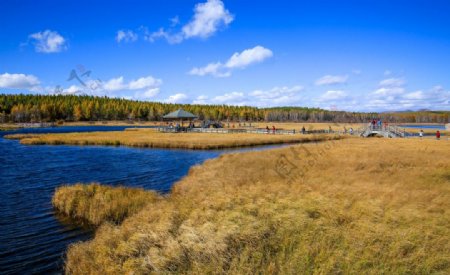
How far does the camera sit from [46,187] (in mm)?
19953

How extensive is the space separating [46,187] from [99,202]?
7.45m

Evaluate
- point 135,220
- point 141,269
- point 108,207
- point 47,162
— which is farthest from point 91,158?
point 141,269

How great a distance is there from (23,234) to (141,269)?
7.57 meters

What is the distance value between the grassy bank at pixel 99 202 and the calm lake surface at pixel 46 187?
0.64m

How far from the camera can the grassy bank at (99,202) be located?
13.7 metres

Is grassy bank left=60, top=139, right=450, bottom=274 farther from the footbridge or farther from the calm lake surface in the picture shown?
the footbridge

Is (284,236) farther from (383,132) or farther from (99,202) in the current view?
(383,132)

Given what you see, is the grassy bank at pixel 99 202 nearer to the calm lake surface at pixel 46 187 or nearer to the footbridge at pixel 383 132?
the calm lake surface at pixel 46 187

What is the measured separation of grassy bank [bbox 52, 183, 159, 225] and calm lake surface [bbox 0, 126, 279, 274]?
0.64 meters

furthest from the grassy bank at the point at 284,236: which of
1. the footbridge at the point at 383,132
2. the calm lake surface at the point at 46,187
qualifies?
the footbridge at the point at 383,132

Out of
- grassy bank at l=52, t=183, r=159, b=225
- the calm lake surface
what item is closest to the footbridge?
the calm lake surface

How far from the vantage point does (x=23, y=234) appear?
1231 cm

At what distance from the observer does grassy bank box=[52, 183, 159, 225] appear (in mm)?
13672

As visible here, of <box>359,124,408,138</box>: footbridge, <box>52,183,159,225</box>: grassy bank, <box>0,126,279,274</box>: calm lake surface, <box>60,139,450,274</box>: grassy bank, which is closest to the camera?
<box>60,139,450,274</box>: grassy bank
